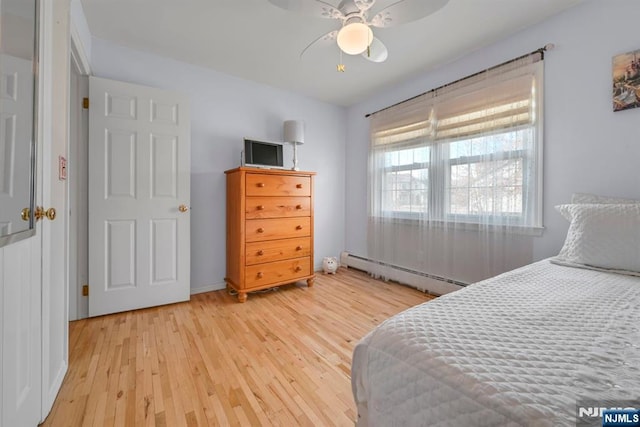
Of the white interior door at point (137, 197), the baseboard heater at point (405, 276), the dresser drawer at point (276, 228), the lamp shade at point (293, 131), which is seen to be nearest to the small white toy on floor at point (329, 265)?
the baseboard heater at point (405, 276)

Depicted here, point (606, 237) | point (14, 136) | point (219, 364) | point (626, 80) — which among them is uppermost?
point (626, 80)

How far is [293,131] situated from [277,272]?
1600 mm

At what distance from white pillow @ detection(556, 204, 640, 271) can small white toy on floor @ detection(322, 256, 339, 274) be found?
2394 mm

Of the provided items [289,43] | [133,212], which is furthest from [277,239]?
[289,43]

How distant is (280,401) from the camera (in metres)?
1.30

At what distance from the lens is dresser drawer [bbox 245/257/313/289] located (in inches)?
103

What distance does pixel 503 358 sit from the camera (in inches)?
24.2

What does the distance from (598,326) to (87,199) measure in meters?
3.08

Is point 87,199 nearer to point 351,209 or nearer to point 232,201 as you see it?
point 232,201

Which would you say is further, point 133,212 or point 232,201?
point 232,201

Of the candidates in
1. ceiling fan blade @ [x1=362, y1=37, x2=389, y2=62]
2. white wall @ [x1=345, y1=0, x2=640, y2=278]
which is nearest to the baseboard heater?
white wall @ [x1=345, y1=0, x2=640, y2=278]

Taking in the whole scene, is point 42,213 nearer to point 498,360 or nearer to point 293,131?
point 498,360

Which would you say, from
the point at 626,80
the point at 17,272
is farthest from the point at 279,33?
the point at 626,80

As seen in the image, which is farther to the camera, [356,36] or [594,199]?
[594,199]
